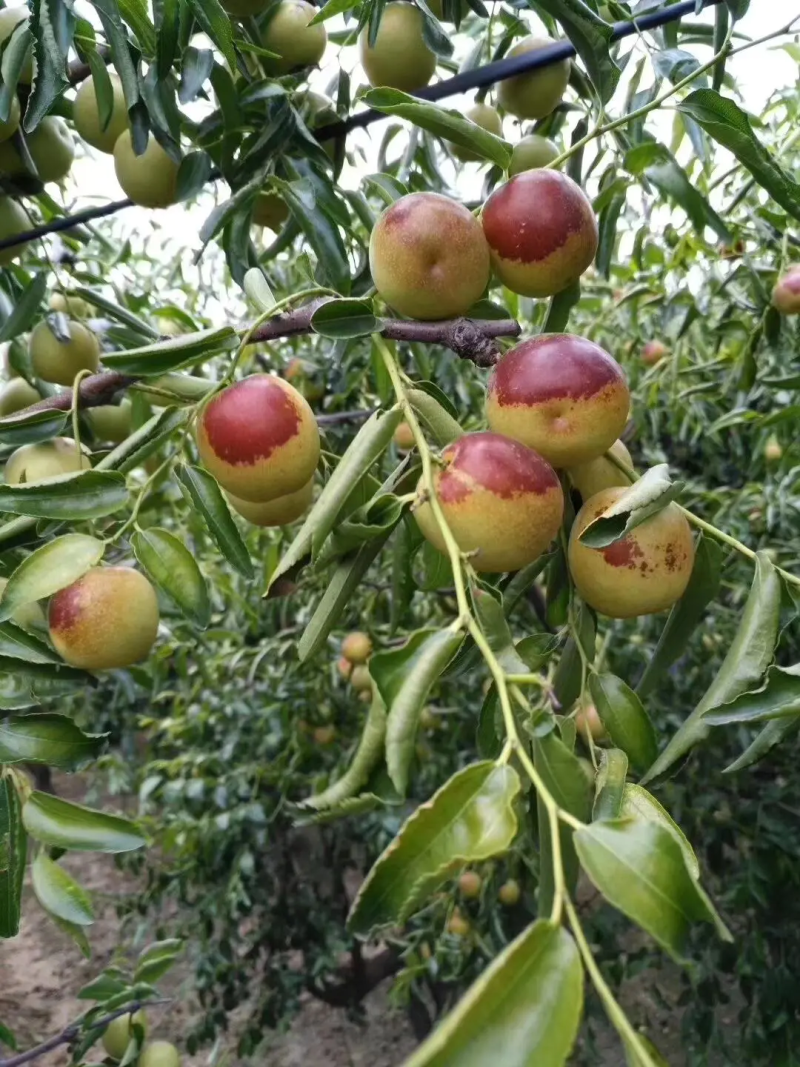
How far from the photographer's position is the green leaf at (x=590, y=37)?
2.77 ft

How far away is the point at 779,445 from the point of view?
2.07 m

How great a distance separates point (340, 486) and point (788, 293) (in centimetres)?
132

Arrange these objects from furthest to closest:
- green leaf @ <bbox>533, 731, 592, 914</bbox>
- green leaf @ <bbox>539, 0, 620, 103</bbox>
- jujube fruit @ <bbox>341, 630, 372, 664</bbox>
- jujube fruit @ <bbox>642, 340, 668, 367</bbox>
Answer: jujube fruit @ <bbox>642, 340, 668, 367</bbox> < jujube fruit @ <bbox>341, 630, 372, 664</bbox> < green leaf @ <bbox>539, 0, 620, 103</bbox> < green leaf @ <bbox>533, 731, 592, 914</bbox>

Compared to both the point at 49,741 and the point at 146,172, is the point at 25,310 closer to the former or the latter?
the point at 146,172

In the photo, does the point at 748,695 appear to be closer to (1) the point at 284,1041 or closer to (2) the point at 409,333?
(2) the point at 409,333

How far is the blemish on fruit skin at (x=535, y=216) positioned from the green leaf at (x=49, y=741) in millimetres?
654

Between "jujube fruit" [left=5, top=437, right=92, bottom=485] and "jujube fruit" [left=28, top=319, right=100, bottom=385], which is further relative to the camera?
"jujube fruit" [left=28, top=319, right=100, bottom=385]

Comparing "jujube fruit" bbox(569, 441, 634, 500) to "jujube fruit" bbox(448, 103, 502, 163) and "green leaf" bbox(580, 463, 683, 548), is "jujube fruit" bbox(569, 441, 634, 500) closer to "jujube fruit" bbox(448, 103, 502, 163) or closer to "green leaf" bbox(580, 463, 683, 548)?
"green leaf" bbox(580, 463, 683, 548)

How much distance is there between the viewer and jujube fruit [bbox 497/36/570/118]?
50.4 inches

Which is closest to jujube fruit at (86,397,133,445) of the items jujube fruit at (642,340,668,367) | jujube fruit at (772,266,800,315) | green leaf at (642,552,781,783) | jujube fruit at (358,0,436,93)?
jujube fruit at (358,0,436,93)

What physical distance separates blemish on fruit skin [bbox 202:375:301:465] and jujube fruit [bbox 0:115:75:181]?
824mm

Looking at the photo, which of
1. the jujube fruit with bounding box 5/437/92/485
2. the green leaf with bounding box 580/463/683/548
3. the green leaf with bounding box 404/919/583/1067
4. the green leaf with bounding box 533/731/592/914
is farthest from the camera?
the jujube fruit with bounding box 5/437/92/485

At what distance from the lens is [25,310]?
1.29 m

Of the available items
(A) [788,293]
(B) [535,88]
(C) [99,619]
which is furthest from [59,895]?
(A) [788,293]
